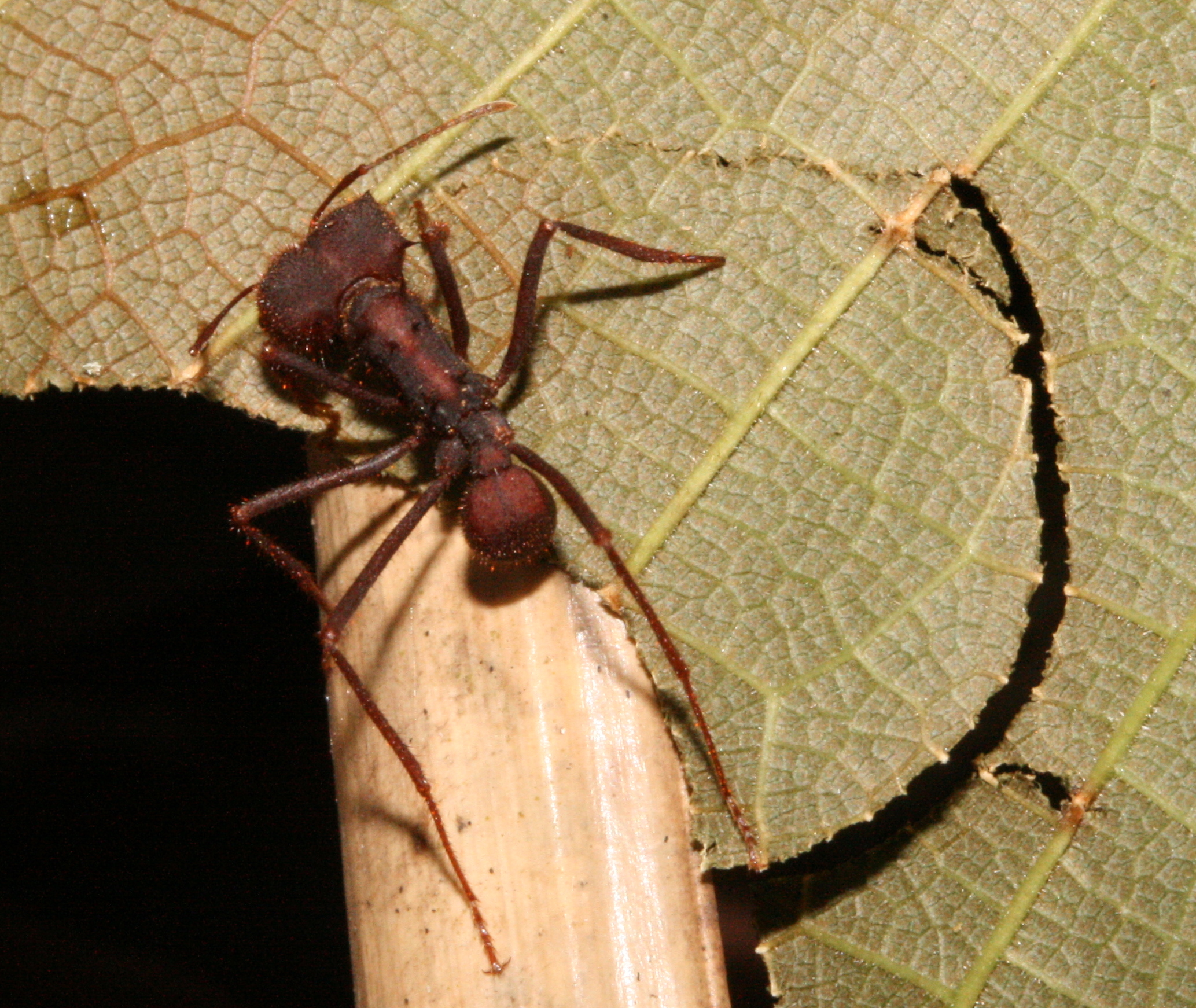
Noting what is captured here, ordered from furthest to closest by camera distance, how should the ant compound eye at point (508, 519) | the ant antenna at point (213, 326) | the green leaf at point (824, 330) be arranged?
the ant antenna at point (213, 326) < the green leaf at point (824, 330) < the ant compound eye at point (508, 519)

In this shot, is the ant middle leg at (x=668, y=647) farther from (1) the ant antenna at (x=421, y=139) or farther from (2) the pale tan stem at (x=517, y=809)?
(1) the ant antenna at (x=421, y=139)

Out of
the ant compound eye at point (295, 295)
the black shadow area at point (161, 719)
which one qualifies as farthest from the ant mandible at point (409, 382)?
the black shadow area at point (161, 719)

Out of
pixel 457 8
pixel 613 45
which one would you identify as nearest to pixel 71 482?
pixel 457 8

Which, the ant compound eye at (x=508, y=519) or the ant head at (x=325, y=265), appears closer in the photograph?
the ant compound eye at (x=508, y=519)

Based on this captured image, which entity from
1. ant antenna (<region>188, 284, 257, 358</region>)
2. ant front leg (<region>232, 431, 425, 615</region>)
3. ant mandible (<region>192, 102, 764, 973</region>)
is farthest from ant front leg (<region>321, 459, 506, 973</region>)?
ant antenna (<region>188, 284, 257, 358</region>)

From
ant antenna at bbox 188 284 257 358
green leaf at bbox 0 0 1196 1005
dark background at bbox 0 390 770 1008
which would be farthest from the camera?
dark background at bbox 0 390 770 1008

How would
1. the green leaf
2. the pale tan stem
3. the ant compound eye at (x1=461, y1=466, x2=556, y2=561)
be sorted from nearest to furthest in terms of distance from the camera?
the pale tan stem, the ant compound eye at (x1=461, y1=466, x2=556, y2=561), the green leaf

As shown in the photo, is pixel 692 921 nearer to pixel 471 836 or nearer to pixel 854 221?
pixel 471 836

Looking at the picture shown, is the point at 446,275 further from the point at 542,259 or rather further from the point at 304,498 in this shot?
the point at 304,498

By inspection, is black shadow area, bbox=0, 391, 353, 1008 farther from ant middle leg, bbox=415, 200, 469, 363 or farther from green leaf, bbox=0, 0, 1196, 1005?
ant middle leg, bbox=415, 200, 469, 363
